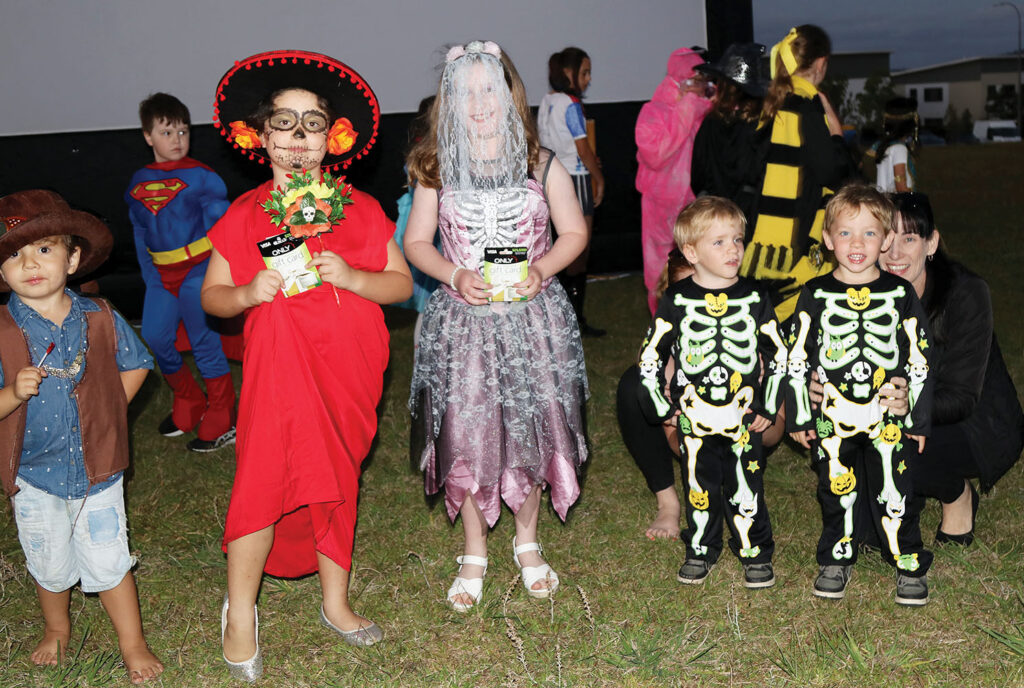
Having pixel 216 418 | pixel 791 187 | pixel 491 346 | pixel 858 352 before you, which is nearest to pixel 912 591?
pixel 858 352

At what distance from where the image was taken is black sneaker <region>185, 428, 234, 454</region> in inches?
218

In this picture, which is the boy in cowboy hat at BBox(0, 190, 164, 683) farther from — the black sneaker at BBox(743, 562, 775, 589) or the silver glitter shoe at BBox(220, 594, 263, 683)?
the black sneaker at BBox(743, 562, 775, 589)

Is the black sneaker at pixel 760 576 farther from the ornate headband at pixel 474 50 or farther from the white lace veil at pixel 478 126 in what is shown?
the ornate headband at pixel 474 50

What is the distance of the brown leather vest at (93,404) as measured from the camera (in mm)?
2898

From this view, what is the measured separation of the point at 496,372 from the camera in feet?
11.1

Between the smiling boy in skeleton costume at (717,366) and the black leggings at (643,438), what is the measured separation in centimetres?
46

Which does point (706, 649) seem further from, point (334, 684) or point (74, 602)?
point (74, 602)

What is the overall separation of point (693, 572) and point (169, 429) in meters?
3.53

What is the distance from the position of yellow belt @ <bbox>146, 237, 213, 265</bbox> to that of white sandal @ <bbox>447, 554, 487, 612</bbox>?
268 centimetres

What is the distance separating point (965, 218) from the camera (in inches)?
585

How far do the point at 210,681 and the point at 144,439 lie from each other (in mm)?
2953

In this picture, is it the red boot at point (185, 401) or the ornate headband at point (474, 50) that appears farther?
the red boot at point (185, 401)

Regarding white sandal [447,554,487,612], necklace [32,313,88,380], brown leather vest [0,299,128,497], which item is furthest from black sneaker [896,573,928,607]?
necklace [32,313,88,380]

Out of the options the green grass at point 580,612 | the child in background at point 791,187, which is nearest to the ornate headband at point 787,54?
the child in background at point 791,187
